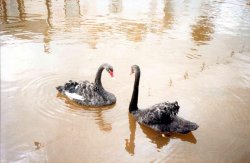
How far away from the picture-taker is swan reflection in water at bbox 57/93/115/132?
5.38 meters

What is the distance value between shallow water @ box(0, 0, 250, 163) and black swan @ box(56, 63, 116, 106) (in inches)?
6.2

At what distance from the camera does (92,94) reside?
5895 millimetres

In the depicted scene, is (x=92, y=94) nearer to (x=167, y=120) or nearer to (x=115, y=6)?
(x=167, y=120)

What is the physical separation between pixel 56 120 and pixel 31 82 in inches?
62.6

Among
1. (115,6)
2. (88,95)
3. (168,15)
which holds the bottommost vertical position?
(88,95)

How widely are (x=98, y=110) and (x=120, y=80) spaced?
1.32m

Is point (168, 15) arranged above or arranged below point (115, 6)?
below

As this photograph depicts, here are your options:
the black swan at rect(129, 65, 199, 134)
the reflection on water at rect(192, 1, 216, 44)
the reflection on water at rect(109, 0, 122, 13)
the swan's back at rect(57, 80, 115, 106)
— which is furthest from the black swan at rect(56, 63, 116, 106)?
the reflection on water at rect(109, 0, 122, 13)

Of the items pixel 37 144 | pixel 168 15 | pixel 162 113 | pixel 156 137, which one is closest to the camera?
pixel 37 144

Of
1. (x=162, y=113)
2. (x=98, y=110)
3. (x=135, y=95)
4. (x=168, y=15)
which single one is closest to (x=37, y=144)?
(x=98, y=110)

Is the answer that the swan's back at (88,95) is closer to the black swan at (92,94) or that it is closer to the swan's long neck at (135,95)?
the black swan at (92,94)

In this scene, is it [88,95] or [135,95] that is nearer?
[135,95]

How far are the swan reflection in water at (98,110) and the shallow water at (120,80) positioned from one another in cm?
3

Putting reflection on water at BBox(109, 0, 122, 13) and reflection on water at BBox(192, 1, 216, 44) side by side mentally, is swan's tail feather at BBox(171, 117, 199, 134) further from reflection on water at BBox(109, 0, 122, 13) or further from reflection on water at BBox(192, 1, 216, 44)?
reflection on water at BBox(109, 0, 122, 13)
